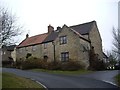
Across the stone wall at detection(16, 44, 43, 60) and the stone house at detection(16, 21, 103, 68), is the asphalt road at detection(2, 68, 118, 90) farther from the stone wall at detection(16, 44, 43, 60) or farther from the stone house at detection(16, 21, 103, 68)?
the stone wall at detection(16, 44, 43, 60)

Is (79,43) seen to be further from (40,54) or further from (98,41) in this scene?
(40,54)

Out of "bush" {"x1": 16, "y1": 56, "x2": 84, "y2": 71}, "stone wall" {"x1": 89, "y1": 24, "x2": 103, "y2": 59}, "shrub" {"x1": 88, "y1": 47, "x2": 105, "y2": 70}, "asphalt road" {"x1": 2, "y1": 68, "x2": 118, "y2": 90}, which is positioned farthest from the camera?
"stone wall" {"x1": 89, "y1": 24, "x2": 103, "y2": 59}

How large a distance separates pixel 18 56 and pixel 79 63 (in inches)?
840

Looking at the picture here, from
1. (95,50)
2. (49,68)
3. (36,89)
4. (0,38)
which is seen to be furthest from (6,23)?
(95,50)

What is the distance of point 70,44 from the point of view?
43438mm

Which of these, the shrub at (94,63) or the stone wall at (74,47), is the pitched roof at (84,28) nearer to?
the stone wall at (74,47)

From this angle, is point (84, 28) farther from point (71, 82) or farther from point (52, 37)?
point (71, 82)

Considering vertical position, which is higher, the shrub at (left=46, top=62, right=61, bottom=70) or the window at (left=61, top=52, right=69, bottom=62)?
the window at (left=61, top=52, right=69, bottom=62)

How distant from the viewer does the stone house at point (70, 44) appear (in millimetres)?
42594

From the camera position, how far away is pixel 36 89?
17.0 m

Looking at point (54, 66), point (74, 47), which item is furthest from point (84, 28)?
point (54, 66)

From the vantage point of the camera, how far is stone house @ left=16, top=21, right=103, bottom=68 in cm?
4259

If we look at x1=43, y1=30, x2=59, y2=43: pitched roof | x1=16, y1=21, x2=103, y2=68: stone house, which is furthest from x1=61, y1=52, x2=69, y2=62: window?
x1=43, y1=30, x2=59, y2=43: pitched roof

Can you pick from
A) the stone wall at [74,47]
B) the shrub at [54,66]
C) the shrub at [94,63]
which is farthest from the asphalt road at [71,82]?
the shrub at [94,63]
